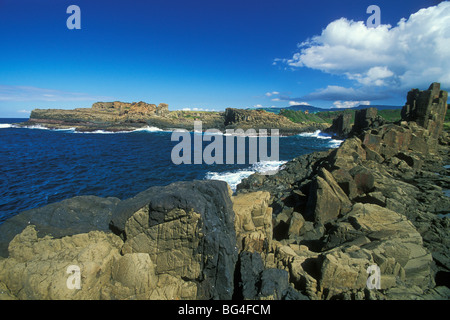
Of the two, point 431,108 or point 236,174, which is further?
point 431,108

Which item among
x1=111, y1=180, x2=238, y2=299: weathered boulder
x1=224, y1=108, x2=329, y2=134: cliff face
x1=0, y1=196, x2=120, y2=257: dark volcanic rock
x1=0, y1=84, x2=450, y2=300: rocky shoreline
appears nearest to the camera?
x1=0, y1=84, x2=450, y2=300: rocky shoreline

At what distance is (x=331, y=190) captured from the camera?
12.5 m

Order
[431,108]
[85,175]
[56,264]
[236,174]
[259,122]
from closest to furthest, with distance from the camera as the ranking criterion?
[56,264] → [85,175] → [236,174] → [431,108] → [259,122]

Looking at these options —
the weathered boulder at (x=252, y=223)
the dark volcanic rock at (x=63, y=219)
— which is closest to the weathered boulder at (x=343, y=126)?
the weathered boulder at (x=252, y=223)

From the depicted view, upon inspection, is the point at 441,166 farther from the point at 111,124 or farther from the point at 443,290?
the point at 111,124

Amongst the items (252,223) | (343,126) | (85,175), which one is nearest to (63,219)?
(252,223)

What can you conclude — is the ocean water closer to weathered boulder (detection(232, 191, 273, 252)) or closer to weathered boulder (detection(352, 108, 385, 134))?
weathered boulder (detection(232, 191, 273, 252))

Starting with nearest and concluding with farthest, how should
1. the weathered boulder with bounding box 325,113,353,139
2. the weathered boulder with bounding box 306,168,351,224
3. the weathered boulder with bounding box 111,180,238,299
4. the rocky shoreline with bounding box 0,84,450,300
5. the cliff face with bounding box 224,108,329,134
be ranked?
the rocky shoreline with bounding box 0,84,450,300 < the weathered boulder with bounding box 111,180,238,299 < the weathered boulder with bounding box 306,168,351,224 < the weathered boulder with bounding box 325,113,353,139 < the cliff face with bounding box 224,108,329,134

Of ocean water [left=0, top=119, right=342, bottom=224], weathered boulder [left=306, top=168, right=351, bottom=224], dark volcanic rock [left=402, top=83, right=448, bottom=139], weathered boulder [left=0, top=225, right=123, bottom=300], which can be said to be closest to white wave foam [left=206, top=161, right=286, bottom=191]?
ocean water [left=0, top=119, right=342, bottom=224]

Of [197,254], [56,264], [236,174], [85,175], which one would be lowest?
[236,174]

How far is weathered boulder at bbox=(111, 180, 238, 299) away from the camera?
6.07 metres

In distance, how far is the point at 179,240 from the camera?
20.1 ft

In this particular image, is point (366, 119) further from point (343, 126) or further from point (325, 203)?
point (325, 203)
